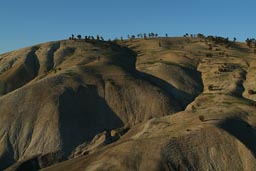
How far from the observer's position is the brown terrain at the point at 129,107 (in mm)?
58938

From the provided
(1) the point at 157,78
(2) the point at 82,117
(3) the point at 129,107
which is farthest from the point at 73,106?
(1) the point at 157,78

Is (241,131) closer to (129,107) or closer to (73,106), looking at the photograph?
(129,107)

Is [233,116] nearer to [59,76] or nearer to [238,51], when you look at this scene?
[59,76]

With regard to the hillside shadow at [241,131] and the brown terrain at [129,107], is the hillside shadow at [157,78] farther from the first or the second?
the hillside shadow at [241,131]

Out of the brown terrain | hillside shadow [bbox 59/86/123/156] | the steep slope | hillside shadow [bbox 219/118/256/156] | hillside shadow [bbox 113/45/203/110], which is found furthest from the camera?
hillside shadow [bbox 113/45/203/110]

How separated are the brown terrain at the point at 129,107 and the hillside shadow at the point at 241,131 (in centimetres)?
24

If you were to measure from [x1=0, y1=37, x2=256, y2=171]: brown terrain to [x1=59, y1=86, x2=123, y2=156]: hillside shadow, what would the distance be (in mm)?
191

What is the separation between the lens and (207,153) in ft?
195

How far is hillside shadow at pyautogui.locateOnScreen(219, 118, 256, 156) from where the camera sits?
61.9 metres

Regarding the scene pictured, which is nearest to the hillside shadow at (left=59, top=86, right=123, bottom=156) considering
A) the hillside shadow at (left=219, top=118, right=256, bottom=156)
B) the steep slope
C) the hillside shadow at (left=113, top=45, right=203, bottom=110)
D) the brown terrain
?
the steep slope

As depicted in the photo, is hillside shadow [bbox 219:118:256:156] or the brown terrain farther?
hillside shadow [bbox 219:118:256:156]

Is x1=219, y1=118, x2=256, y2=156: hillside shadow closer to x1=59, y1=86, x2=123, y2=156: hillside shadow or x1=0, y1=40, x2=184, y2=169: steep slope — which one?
x1=0, y1=40, x2=184, y2=169: steep slope

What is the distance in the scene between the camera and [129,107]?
90.3 meters

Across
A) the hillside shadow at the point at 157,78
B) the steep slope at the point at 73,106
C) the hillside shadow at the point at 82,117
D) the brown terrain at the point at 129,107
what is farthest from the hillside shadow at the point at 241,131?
the hillside shadow at the point at 82,117
